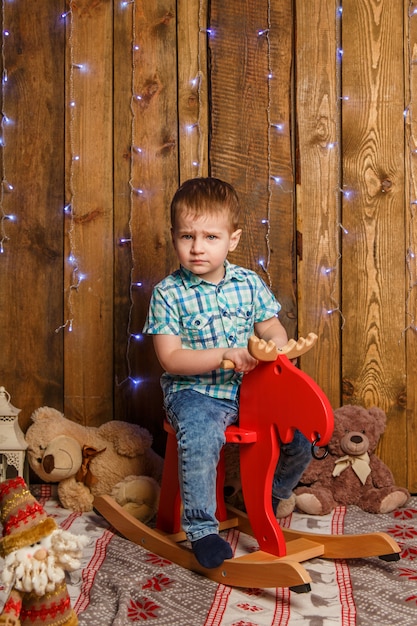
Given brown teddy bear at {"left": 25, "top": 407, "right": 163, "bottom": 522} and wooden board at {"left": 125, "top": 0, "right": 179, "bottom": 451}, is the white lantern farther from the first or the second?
wooden board at {"left": 125, "top": 0, "right": 179, "bottom": 451}

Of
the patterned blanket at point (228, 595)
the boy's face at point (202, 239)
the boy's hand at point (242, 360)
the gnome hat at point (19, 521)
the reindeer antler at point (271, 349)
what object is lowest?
the patterned blanket at point (228, 595)

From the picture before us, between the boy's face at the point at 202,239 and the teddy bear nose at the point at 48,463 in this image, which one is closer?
the boy's face at the point at 202,239

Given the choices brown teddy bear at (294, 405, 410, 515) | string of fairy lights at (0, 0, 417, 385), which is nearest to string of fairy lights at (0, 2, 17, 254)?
string of fairy lights at (0, 0, 417, 385)

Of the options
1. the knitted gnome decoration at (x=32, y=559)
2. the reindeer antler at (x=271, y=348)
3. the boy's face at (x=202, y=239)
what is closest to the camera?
the knitted gnome decoration at (x=32, y=559)

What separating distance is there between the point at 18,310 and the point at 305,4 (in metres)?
1.28

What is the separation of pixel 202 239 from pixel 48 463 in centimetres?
78

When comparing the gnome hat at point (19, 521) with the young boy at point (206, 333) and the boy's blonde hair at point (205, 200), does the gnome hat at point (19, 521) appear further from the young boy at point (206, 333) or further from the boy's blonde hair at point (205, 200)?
the boy's blonde hair at point (205, 200)

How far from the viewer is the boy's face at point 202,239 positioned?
176cm

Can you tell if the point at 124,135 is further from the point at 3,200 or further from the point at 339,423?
the point at 339,423

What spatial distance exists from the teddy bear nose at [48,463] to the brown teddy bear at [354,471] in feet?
2.26

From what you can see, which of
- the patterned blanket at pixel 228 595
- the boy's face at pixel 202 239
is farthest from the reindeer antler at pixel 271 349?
the patterned blanket at pixel 228 595

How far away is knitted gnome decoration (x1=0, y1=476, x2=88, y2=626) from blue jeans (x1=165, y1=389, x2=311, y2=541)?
0.42 meters

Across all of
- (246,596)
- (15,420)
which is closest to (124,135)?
(15,420)

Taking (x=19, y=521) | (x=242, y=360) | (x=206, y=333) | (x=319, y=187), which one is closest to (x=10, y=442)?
(x=206, y=333)
